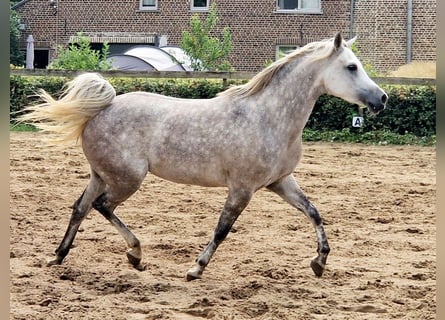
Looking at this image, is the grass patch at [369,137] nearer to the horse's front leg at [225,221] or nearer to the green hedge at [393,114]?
the green hedge at [393,114]

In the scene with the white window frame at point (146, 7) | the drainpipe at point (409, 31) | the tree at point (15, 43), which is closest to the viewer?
the drainpipe at point (409, 31)

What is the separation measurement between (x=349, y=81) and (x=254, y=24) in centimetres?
2087

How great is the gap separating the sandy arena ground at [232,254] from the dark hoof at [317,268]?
0.06 metres

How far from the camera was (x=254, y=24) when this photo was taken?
82.4ft

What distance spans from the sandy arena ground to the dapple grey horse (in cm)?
→ 30

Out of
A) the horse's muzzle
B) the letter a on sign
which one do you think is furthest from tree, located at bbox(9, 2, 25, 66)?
the horse's muzzle

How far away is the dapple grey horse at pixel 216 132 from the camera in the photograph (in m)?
4.68

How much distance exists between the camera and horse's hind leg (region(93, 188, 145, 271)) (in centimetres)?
483

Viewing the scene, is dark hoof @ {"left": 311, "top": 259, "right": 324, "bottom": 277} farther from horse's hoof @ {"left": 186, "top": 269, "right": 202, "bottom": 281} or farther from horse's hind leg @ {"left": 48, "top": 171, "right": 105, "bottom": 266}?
horse's hind leg @ {"left": 48, "top": 171, "right": 105, "bottom": 266}

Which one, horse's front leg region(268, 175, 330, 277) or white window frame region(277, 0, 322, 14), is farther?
white window frame region(277, 0, 322, 14)

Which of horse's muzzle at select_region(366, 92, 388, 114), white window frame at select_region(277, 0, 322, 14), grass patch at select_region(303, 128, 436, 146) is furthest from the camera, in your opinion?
white window frame at select_region(277, 0, 322, 14)

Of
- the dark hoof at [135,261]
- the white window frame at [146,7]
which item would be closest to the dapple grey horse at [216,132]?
the dark hoof at [135,261]

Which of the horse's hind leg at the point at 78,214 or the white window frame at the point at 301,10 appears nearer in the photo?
the horse's hind leg at the point at 78,214

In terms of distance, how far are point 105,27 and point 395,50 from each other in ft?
35.1
